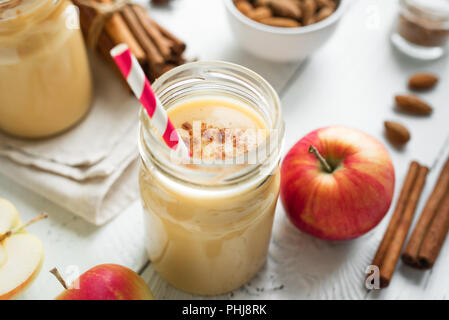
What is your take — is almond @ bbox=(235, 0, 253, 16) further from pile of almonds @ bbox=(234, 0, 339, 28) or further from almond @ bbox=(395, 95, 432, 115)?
almond @ bbox=(395, 95, 432, 115)

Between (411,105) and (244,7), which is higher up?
(244,7)

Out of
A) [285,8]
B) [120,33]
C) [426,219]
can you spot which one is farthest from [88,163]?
[426,219]

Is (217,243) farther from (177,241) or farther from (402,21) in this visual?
(402,21)

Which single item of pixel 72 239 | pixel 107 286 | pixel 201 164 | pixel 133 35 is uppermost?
pixel 201 164

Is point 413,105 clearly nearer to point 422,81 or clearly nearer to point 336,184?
point 422,81

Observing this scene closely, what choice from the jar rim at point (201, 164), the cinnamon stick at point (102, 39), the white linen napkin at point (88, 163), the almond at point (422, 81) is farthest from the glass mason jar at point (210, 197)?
the almond at point (422, 81)

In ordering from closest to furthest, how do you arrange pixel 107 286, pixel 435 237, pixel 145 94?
pixel 145 94, pixel 107 286, pixel 435 237

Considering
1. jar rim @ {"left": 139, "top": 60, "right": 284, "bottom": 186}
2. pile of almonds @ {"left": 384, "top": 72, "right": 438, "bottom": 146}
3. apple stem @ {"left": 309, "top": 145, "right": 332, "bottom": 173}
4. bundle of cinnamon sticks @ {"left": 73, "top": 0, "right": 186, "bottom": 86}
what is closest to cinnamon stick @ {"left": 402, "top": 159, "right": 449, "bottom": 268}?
pile of almonds @ {"left": 384, "top": 72, "right": 438, "bottom": 146}
